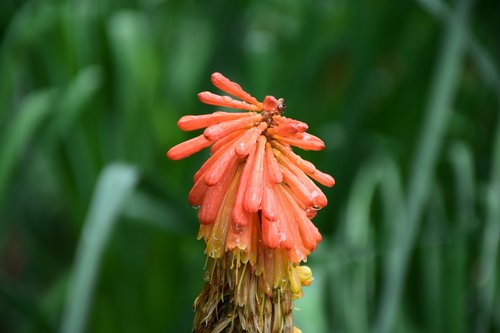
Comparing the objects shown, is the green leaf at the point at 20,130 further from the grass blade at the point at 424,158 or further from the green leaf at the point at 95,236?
the grass blade at the point at 424,158

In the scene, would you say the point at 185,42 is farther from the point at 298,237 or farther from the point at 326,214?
the point at 298,237

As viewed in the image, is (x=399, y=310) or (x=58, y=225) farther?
(x=58, y=225)

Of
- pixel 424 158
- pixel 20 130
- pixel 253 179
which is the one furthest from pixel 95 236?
pixel 253 179

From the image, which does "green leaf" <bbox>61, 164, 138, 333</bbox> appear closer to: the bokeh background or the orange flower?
the bokeh background

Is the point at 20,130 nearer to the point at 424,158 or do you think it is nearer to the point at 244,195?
the point at 424,158

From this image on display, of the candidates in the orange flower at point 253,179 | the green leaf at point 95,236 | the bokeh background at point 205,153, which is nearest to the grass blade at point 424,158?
the bokeh background at point 205,153

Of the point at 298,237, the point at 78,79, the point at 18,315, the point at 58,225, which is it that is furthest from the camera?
the point at 58,225

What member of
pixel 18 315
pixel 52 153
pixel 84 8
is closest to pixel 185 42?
pixel 84 8
